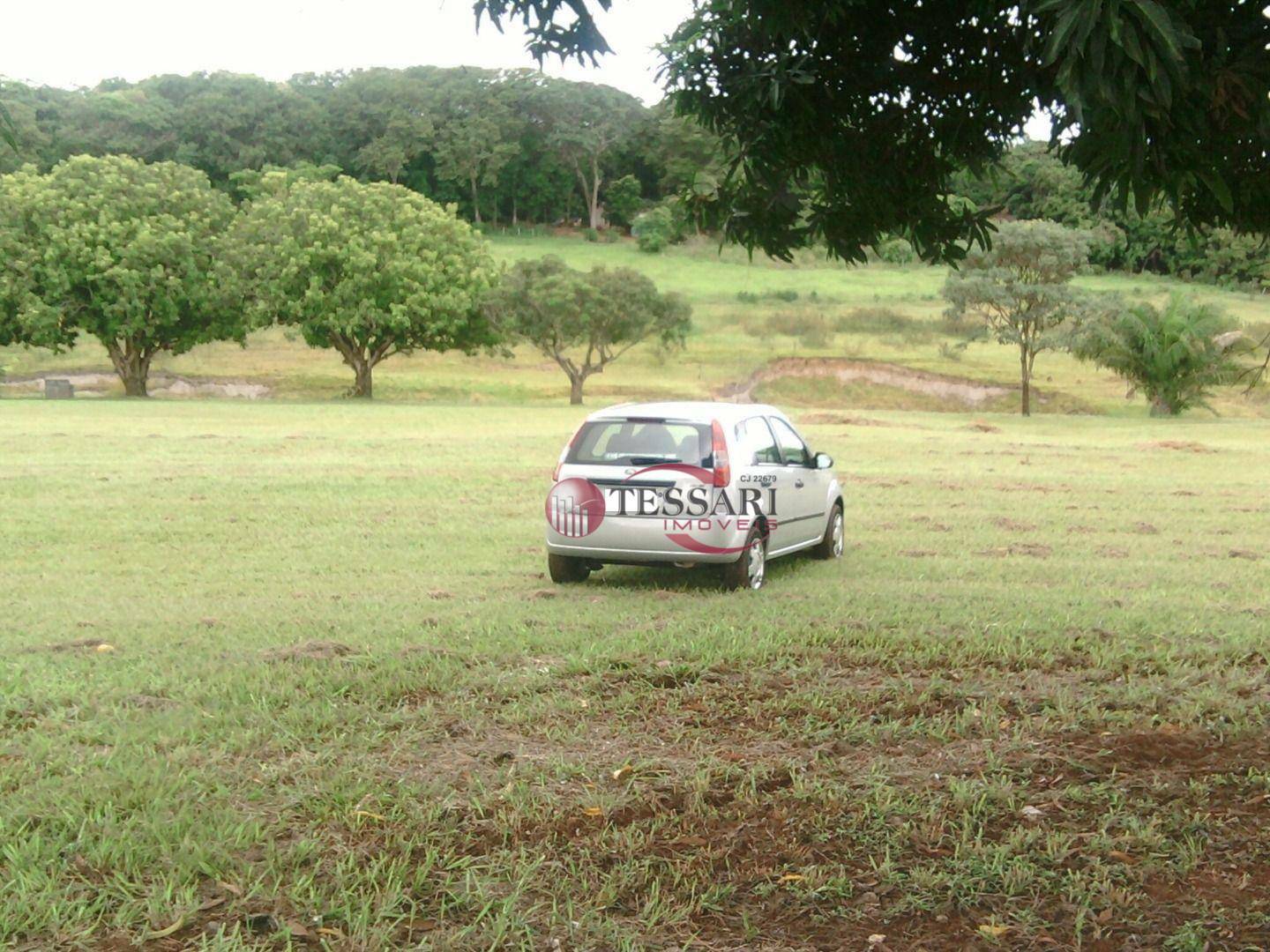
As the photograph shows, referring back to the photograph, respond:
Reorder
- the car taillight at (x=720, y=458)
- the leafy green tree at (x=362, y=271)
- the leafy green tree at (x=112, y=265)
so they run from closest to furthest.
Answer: the car taillight at (x=720, y=458)
the leafy green tree at (x=112, y=265)
the leafy green tree at (x=362, y=271)

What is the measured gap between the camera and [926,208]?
700 centimetres

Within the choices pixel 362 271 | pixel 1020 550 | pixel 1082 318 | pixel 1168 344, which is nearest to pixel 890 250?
pixel 1020 550

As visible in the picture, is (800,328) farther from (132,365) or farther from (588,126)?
(132,365)

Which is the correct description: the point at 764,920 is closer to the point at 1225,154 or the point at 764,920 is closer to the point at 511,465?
the point at 1225,154

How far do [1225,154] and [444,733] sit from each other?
4.20 meters

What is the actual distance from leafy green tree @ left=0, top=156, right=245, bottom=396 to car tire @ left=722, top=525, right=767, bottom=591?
41.4m

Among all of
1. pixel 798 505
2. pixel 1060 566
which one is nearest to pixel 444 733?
pixel 798 505

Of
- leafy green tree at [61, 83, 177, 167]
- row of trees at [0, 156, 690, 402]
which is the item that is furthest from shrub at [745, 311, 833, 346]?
leafy green tree at [61, 83, 177, 167]

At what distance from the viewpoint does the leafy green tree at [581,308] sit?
47.2 meters

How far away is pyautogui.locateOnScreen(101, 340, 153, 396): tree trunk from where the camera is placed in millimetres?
49562

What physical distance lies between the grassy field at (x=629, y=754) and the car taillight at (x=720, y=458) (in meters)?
0.95

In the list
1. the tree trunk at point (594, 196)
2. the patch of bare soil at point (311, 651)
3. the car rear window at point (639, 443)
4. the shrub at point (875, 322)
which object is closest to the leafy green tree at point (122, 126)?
the tree trunk at point (594, 196)

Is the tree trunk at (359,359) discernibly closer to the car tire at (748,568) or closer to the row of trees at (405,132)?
the row of trees at (405,132)

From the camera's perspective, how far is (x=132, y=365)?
50.0m
